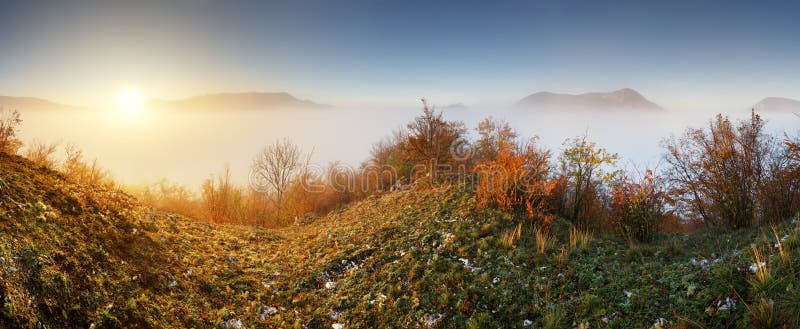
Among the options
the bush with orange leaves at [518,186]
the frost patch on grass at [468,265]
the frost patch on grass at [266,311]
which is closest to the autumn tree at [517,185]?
the bush with orange leaves at [518,186]

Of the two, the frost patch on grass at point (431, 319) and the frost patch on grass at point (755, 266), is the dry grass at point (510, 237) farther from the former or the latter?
the frost patch on grass at point (755, 266)

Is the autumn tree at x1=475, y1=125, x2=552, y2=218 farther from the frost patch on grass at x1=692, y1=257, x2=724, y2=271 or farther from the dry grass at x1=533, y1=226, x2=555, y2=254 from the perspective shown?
the frost patch on grass at x1=692, y1=257, x2=724, y2=271

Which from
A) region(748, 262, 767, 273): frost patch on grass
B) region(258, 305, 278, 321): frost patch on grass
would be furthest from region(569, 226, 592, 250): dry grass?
region(258, 305, 278, 321): frost patch on grass

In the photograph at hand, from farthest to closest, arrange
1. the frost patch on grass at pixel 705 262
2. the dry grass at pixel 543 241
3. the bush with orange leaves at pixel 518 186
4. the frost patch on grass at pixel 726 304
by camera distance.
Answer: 1. the bush with orange leaves at pixel 518 186
2. the dry grass at pixel 543 241
3. the frost patch on grass at pixel 705 262
4. the frost patch on grass at pixel 726 304

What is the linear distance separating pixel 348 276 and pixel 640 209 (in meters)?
8.67

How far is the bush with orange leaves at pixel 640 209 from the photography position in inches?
392

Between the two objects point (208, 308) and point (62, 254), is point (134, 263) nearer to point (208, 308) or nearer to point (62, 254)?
point (62, 254)

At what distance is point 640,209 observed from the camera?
10.0m

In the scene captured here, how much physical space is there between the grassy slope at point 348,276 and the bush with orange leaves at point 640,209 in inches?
25.1

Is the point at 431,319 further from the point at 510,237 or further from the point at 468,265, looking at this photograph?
the point at 510,237

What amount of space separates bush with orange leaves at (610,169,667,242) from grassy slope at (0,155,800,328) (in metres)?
0.64

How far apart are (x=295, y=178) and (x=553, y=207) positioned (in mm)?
21763

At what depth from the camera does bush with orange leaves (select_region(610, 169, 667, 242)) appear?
32.7 ft

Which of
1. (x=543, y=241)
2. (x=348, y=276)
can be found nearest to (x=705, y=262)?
(x=543, y=241)
